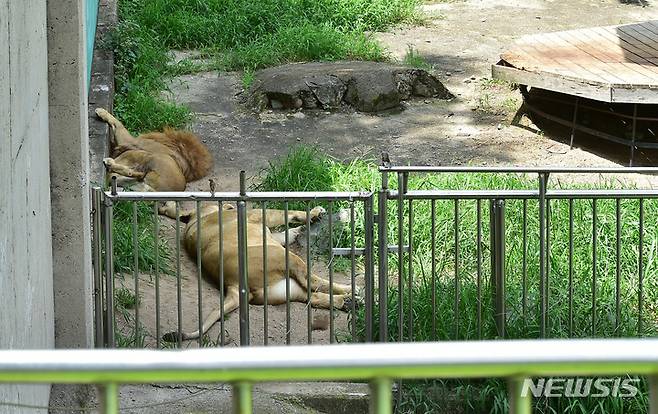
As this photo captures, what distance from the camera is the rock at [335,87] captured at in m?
11.9

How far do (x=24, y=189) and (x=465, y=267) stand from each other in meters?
3.52

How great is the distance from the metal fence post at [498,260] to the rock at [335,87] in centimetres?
607

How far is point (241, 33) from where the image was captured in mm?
13891

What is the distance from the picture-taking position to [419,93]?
12.5 m

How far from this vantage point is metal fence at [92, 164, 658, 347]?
5.69 m

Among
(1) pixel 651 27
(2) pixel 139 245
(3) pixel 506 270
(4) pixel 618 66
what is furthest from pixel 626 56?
(2) pixel 139 245

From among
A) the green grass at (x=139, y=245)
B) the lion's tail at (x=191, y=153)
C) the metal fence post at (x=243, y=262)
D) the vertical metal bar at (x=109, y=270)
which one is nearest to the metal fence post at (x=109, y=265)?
the vertical metal bar at (x=109, y=270)

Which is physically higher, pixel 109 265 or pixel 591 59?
pixel 109 265

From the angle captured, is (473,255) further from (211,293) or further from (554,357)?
(554,357)

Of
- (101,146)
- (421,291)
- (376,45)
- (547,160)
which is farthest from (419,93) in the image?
(421,291)

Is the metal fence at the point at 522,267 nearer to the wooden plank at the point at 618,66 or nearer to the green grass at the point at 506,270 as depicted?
the green grass at the point at 506,270

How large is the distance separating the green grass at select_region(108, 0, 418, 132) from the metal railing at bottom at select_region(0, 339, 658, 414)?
32.8 ft

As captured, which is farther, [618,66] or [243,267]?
[618,66]

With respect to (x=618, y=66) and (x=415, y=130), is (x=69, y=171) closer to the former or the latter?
(x=415, y=130)
